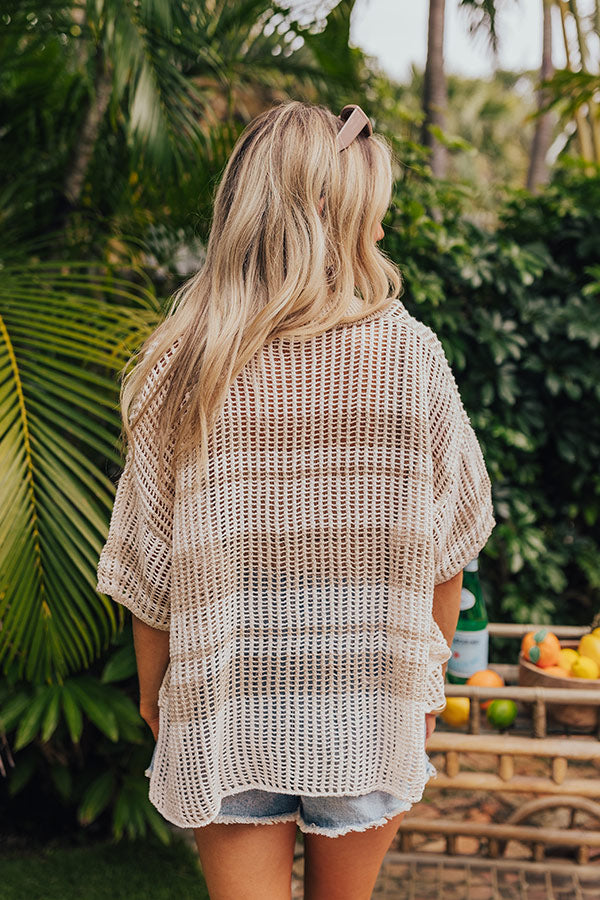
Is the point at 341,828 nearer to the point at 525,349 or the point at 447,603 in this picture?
the point at 447,603

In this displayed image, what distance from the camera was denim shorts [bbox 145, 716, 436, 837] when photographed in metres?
1.29

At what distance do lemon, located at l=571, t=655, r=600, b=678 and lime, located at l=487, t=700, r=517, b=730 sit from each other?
196mm

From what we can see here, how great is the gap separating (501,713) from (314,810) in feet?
3.49

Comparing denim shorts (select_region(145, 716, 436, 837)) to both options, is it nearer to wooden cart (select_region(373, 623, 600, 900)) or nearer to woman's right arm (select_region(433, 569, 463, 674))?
woman's right arm (select_region(433, 569, 463, 674))

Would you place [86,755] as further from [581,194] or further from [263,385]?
[581,194]

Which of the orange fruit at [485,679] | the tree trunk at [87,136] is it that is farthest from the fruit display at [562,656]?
the tree trunk at [87,136]

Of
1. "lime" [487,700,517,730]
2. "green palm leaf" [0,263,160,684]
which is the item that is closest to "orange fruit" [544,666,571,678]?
"lime" [487,700,517,730]

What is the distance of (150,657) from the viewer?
1.36 meters

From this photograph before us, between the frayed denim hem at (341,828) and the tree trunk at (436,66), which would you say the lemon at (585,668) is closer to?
the frayed denim hem at (341,828)

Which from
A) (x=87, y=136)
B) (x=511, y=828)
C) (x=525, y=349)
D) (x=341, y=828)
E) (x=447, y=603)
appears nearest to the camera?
(x=341, y=828)

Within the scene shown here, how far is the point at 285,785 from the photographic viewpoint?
4.14 ft

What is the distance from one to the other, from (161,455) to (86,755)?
5.75 feet

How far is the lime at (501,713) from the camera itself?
87.2 inches

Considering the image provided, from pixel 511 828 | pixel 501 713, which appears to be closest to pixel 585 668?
pixel 501 713
